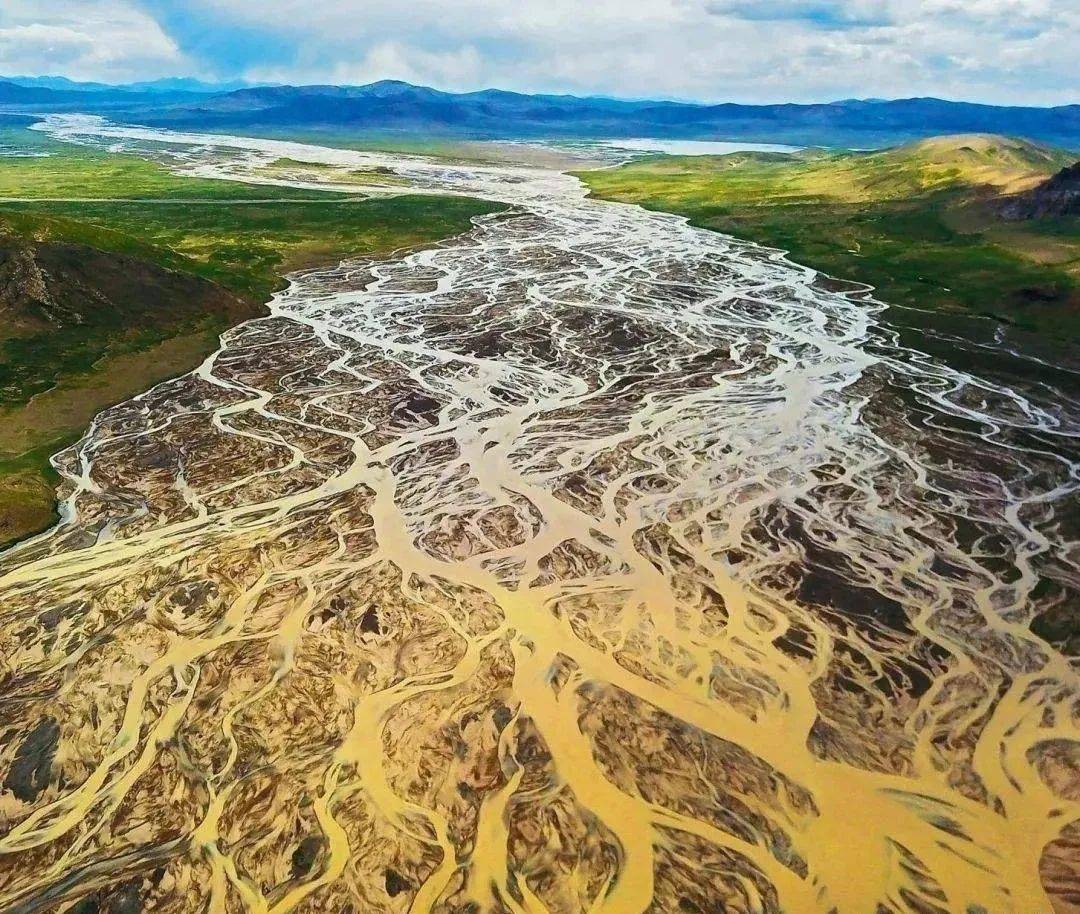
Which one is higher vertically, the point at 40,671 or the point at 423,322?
the point at 40,671

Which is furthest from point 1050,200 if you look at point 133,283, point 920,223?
point 133,283

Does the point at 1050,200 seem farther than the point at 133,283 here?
Yes

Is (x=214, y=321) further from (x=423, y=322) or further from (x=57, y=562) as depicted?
(x=57, y=562)

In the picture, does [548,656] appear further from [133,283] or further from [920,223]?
[920,223]

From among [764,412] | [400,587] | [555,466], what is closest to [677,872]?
[400,587]

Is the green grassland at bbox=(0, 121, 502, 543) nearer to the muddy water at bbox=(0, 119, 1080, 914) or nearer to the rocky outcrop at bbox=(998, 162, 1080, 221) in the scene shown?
the muddy water at bbox=(0, 119, 1080, 914)

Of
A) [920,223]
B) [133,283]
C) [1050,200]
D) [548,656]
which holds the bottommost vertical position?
[920,223]
